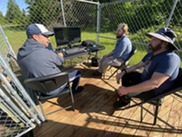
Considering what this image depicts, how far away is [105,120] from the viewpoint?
2.06 meters

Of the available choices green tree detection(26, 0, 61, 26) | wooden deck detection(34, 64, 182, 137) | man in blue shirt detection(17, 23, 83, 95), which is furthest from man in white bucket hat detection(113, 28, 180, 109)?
green tree detection(26, 0, 61, 26)

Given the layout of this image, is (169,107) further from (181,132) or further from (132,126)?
(132,126)

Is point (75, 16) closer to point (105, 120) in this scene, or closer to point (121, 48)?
point (121, 48)

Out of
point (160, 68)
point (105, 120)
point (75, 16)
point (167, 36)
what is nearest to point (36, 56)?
point (105, 120)

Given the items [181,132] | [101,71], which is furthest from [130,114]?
[101,71]

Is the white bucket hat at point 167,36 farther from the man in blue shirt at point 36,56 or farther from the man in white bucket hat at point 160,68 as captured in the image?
the man in blue shirt at point 36,56

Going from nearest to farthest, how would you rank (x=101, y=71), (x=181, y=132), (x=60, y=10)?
1. (x=181, y=132)
2. (x=101, y=71)
3. (x=60, y=10)

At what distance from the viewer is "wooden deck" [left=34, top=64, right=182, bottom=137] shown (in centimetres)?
185

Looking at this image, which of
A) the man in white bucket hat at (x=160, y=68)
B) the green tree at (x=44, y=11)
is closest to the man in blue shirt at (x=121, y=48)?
the man in white bucket hat at (x=160, y=68)

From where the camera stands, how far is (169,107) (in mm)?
2289

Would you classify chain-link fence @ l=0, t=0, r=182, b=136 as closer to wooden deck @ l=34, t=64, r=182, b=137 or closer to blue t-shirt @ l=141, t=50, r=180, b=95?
wooden deck @ l=34, t=64, r=182, b=137

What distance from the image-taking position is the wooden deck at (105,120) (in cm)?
185

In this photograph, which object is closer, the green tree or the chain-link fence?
the chain-link fence

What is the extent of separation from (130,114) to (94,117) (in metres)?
0.57
